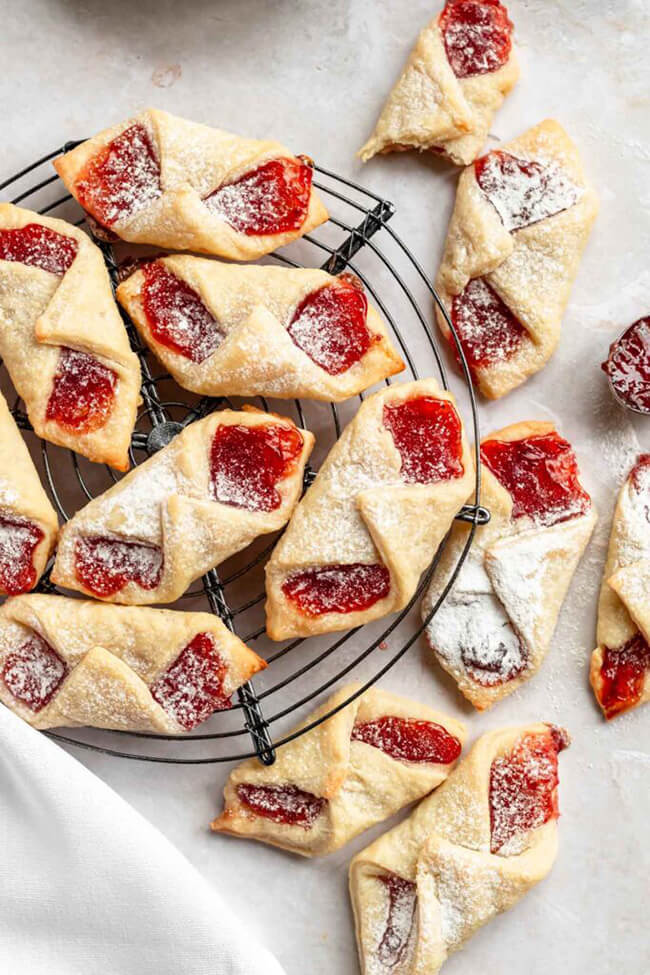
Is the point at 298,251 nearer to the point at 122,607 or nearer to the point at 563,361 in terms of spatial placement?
the point at 563,361

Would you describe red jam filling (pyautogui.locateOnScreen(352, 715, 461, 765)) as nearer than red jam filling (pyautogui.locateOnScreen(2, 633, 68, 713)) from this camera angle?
No

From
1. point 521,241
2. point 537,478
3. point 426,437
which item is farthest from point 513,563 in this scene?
point 521,241

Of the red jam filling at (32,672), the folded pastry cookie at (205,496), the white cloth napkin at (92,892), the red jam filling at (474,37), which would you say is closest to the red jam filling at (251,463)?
the folded pastry cookie at (205,496)

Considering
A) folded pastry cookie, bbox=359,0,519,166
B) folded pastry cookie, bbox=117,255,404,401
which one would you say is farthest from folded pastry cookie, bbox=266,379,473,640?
folded pastry cookie, bbox=359,0,519,166

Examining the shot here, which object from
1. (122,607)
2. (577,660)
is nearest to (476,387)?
(577,660)

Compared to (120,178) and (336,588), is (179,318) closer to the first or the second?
(120,178)

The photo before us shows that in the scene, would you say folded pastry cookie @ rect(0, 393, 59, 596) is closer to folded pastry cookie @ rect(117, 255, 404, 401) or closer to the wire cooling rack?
the wire cooling rack
